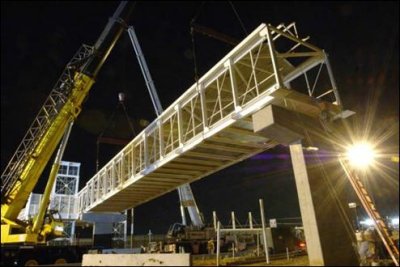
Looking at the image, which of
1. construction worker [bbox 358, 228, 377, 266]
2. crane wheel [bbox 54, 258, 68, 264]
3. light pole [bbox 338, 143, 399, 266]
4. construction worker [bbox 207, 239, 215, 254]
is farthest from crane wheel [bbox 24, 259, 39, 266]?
light pole [bbox 338, 143, 399, 266]

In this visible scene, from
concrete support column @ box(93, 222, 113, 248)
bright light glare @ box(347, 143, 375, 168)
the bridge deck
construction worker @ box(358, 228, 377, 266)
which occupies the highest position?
the bridge deck

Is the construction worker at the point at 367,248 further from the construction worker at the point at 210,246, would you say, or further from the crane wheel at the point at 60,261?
the crane wheel at the point at 60,261

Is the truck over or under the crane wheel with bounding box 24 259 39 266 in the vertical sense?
over

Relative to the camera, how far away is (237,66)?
13773mm

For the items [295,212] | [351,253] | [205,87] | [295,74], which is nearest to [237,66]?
[205,87]

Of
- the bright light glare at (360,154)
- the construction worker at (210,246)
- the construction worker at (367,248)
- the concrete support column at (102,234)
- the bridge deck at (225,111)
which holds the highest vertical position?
the bridge deck at (225,111)

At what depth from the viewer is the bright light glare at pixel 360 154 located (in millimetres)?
12758

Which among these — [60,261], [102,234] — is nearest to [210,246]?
[60,261]

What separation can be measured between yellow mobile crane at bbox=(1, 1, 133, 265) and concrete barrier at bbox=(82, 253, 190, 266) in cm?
691

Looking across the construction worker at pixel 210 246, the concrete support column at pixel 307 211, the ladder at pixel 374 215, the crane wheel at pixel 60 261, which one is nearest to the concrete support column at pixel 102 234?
the crane wheel at pixel 60 261

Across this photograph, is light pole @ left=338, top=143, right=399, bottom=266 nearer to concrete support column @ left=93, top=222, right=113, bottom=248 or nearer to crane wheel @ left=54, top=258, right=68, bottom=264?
crane wheel @ left=54, top=258, right=68, bottom=264

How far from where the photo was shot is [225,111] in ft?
55.7

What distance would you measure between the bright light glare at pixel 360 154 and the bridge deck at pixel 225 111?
70.1 inches

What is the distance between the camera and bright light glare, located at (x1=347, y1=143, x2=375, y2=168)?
1276 centimetres
